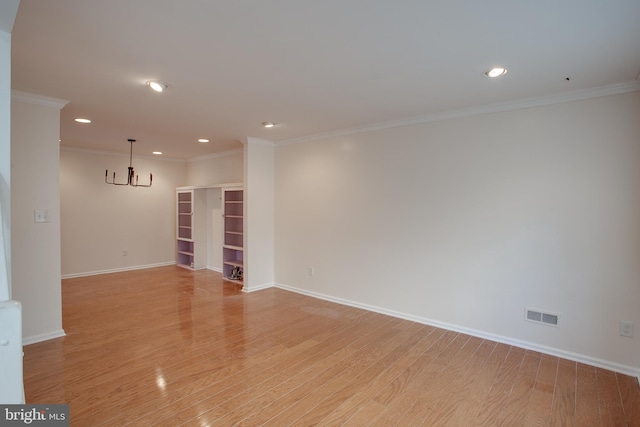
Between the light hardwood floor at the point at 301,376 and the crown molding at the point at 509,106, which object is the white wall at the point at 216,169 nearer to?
the crown molding at the point at 509,106

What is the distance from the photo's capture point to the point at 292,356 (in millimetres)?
3018

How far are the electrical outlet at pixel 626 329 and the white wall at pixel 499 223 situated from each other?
0.04m

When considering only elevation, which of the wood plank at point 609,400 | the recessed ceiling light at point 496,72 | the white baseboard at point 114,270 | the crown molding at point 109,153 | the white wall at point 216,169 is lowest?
the wood plank at point 609,400

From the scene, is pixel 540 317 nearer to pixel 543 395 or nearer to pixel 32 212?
pixel 543 395

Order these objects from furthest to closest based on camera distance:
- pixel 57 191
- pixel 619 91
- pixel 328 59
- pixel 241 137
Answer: pixel 241 137 < pixel 57 191 < pixel 619 91 < pixel 328 59

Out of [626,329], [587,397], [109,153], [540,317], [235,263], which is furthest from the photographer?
[109,153]

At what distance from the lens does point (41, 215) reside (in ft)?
10.8

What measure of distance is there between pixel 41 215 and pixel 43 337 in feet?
4.13

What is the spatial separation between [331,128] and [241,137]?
4.90ft

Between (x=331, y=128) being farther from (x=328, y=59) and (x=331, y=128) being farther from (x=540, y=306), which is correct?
(x=540, y=306)

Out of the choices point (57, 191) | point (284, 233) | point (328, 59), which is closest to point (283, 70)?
point (328, 59)

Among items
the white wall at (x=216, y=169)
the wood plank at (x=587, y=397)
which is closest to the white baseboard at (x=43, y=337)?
the white wall at (x=216, y=169)

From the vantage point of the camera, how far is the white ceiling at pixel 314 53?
1.79 meters

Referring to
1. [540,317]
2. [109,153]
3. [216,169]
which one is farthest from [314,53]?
[109,153]
